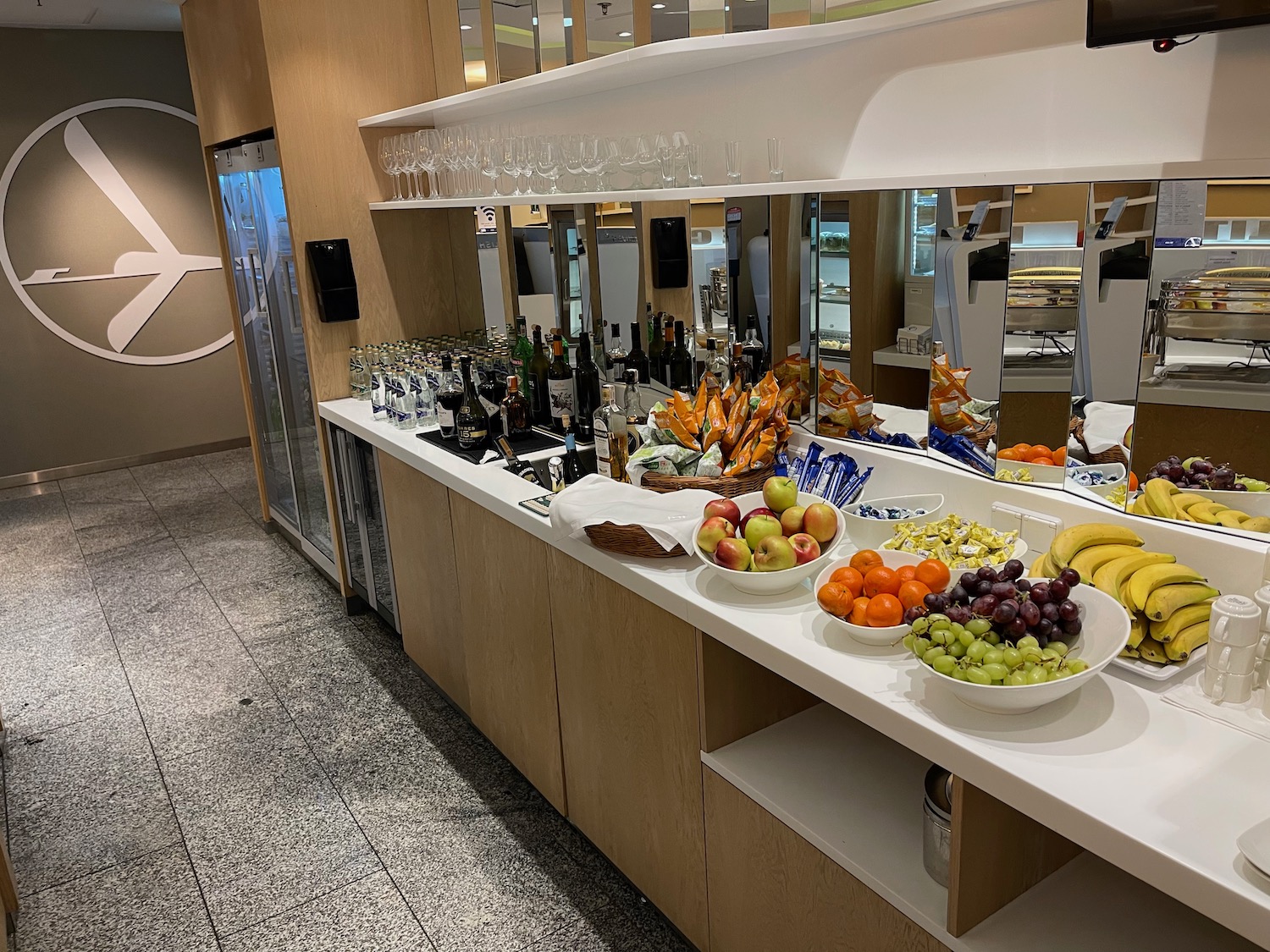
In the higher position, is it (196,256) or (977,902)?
(196,256)

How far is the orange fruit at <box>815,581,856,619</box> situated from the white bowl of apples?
137mm

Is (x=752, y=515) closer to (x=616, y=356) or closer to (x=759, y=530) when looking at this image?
(x=759, y=530)

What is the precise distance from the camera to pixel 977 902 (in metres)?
1.39

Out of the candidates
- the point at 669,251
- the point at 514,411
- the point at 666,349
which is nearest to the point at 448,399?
the point at 514,411

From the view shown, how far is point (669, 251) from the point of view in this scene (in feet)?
9.23

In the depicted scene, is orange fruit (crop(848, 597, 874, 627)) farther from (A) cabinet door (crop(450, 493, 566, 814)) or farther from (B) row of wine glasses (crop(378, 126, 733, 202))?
(B) row of wine glasses (crop(378, 126, 733, 202))

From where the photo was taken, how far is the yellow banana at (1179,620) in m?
1.50

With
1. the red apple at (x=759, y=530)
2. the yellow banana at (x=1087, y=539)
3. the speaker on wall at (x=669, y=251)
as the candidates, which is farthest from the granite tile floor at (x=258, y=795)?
the speaker on wall at (x=669, y=251)

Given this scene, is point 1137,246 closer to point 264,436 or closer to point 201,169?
point 264,436

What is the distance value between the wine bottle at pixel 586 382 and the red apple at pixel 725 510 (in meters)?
1.30

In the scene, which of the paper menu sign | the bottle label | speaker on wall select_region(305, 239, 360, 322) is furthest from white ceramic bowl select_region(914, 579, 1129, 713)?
speaker on wall select_region(305, 239, 360, 322)

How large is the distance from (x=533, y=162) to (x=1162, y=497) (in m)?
2.03

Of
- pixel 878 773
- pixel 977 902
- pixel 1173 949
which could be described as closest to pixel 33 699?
pixel 878 773

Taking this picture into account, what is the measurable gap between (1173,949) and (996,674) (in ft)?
1.56
